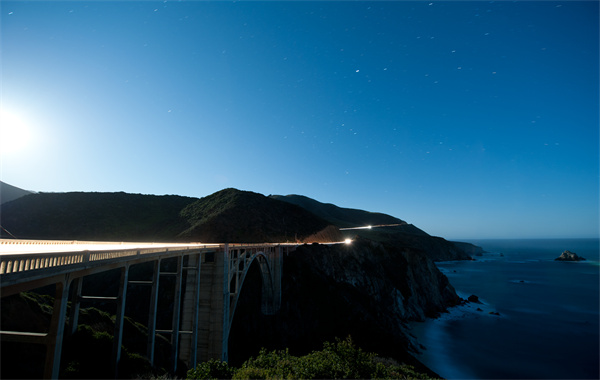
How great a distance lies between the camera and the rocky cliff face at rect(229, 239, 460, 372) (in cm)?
3491

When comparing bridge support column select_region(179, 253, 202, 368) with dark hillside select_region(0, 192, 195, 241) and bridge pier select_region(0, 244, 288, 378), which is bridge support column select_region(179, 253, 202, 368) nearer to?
bridge pier select_region(0, 244, 288, 378)

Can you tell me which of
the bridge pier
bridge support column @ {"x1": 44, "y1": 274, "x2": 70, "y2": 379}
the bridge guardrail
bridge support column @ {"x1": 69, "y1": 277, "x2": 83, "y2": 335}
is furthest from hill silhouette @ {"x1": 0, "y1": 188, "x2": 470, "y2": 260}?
bridge support column @ {"x1": 44, "y1": 274, "x2": 70, "y2": 379}

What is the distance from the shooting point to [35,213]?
74.1 meters

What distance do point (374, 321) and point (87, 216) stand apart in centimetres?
7401

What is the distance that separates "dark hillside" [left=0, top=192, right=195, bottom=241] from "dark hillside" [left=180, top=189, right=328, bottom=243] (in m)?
6.10

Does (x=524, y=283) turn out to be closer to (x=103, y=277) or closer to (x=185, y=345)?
(x=185, y=345)

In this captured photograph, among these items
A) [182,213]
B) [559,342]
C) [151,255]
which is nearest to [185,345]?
[151,255]

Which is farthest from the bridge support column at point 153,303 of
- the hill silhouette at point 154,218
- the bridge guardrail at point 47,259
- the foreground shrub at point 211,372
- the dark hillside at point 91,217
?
the dark hillside at point 91,217

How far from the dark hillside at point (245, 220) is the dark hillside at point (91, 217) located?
20.0 feet

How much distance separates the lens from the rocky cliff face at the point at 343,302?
115ft

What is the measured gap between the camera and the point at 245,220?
6994 cm

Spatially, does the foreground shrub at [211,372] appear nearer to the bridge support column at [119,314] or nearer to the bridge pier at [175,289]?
the bridge pier at [175,289]

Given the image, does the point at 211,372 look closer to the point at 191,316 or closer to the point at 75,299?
the point at 75,299

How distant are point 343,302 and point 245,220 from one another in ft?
117
